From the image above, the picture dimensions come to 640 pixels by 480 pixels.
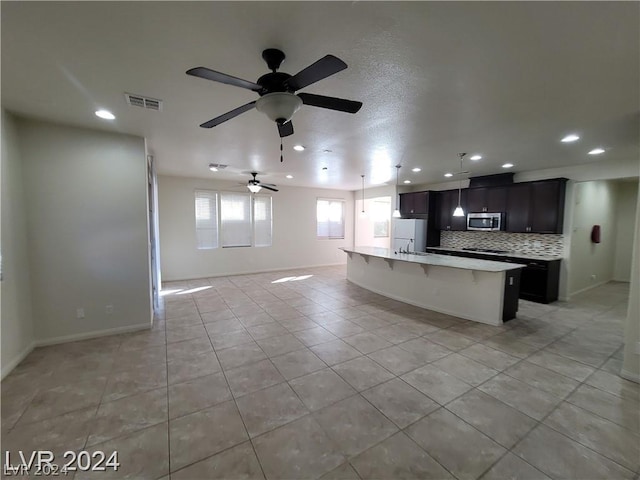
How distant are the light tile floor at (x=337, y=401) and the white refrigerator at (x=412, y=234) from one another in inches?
131

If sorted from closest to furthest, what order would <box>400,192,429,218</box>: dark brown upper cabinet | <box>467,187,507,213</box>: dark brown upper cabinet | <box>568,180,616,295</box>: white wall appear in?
<box>568,180,616,295</box>: white wall
<box>467,187,507,213</box>: dark brown upper cabinet
<box>400,192,429,218</box>: dark brown upper cabinet

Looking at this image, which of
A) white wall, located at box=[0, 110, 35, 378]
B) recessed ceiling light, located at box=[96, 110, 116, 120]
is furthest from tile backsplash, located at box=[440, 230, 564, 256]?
white wall, located at box=[0, 110, 35, 378]

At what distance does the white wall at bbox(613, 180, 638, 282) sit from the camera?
22.5 feet

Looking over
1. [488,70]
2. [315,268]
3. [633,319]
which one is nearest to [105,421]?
[488,70]

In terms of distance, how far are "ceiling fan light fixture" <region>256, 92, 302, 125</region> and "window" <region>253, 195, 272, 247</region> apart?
6.21 meters

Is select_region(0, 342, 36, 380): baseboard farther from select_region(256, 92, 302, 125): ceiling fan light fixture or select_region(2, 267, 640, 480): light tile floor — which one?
select_region(256, 92, 302, 125): ceiling fan light fixture

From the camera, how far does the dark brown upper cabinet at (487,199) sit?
5.88 meters

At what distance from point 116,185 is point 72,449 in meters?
2.96

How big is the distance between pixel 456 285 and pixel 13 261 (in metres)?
5.88

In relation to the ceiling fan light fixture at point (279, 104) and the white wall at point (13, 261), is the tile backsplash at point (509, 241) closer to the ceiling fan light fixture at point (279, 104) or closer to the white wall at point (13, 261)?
the ceiling fan light fixture at point (279, 104)

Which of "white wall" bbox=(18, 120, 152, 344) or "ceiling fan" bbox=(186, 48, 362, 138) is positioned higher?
"ceiling fan" bbox=(186, 48, 362, 138)

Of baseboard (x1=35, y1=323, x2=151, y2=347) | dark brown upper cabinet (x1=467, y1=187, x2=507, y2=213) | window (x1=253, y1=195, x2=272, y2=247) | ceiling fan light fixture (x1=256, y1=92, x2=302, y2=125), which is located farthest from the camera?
window (x1=253, y1=195, x2=272, y2=247)

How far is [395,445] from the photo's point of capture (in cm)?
185

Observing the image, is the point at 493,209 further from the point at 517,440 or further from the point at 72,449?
the point at 72,449
